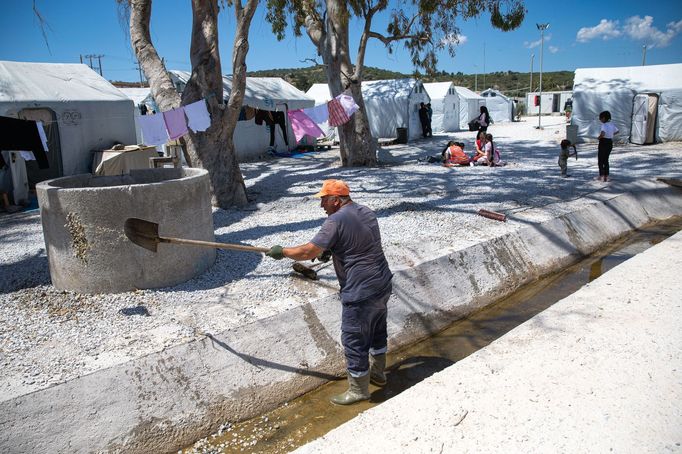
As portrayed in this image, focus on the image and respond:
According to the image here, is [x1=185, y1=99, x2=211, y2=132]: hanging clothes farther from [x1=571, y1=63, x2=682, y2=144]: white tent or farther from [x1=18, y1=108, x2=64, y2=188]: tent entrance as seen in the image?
[x1=571, y1=63, x2=682, y2=144]: white tent

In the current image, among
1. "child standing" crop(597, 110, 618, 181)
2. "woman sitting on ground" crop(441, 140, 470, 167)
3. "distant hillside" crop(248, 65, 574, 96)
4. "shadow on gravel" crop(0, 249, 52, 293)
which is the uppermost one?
"distant hillside" crop(248, 65, 574, 96)

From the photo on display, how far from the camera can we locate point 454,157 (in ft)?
49.8

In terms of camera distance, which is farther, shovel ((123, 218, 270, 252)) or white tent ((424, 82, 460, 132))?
white tent ((424, 82, 460, 132))

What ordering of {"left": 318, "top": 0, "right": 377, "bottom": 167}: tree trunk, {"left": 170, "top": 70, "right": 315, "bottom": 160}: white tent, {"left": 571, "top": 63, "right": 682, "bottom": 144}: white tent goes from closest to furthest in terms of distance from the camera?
{"left": 318, "top": 0, "right": 377, "bottom": 167}: tree trunk
{"left": 170, "top": 70, "right": 315, "bottom": 160}: white tent
{"left": 571, "top": 63, "right": 682, "bottom": 144}: white tent

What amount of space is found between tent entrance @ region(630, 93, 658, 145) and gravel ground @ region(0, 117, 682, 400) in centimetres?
378

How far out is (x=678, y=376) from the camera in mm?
4094

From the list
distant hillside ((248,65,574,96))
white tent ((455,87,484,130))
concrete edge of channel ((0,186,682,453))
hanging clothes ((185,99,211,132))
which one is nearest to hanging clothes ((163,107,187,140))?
hanging clothes ((185,99,211,132))

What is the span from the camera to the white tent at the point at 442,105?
29.4 meters

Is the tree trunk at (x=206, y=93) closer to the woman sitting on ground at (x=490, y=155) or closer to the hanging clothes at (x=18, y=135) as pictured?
the hanging clothes at (x=18, y=135)

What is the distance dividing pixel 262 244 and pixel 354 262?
10.6ft

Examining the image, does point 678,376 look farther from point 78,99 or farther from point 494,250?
point 78,99

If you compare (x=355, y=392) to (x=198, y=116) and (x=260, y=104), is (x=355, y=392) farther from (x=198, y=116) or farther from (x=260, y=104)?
(x=260, y=104)

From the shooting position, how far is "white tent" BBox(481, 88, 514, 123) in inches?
1426

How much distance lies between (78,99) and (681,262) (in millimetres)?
12839
